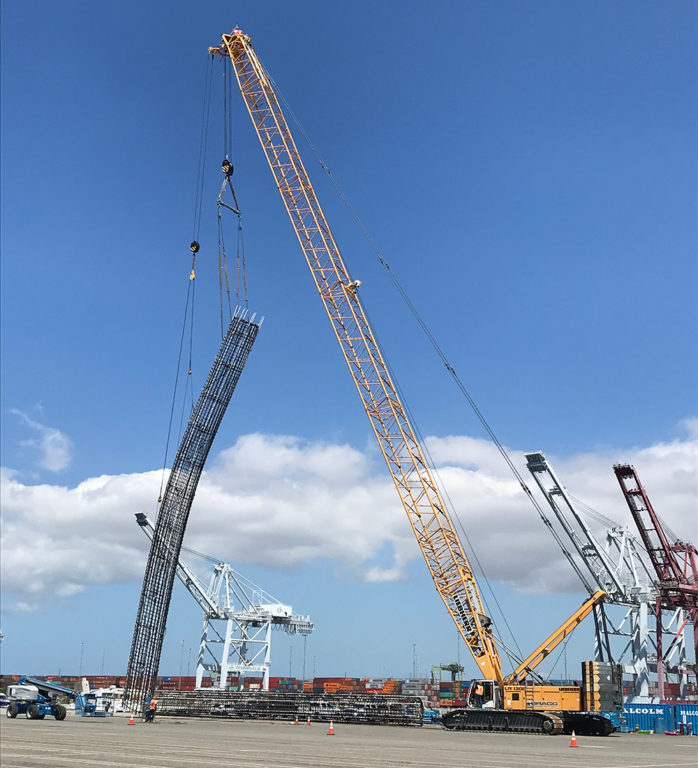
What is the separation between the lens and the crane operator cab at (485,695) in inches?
2063

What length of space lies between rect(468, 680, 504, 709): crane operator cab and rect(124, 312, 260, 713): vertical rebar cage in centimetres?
2354

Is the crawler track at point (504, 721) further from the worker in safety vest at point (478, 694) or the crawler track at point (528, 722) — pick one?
the worker in safety vest at point (478, 694)

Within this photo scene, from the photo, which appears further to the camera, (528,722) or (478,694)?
(478,694)

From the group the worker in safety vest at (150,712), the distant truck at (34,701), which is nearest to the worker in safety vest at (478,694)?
the worker in safety vest at (150,712)

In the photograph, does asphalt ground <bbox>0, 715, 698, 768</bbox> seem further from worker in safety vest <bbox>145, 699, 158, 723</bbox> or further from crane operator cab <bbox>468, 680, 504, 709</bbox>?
crane operator cab <bbox>468, 680, 504, 709</bbox>

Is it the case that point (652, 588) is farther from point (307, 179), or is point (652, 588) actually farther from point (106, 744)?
point (106, 744)

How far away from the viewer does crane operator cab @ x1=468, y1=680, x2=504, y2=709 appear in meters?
52.4

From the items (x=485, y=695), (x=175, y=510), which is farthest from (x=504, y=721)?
(x=175, y=510)

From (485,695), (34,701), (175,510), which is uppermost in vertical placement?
(175,510)

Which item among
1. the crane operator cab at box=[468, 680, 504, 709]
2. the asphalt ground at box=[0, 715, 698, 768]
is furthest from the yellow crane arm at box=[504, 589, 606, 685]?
the asphalt ground at box=[0, 715, 698, 768]

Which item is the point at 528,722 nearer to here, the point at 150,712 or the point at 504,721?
the point at 504,721

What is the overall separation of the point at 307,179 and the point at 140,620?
125 feet

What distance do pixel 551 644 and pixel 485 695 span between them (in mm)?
5941

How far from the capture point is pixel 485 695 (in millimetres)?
52969
